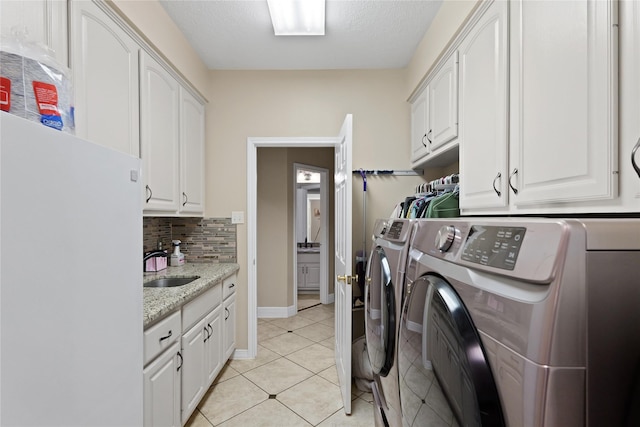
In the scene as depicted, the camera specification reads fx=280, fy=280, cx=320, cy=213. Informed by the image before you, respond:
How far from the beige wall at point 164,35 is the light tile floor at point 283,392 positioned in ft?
7.75

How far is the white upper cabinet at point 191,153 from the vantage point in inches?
83.5

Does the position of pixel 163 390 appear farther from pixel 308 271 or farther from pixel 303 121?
pixel 308 271

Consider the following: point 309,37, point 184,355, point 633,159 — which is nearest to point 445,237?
point 633,159

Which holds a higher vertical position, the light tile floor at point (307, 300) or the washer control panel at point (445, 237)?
the washer control panel at point (445, 237)

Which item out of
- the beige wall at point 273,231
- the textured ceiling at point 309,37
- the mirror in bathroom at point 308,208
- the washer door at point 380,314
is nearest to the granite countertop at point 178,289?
the washer door at point 380,314

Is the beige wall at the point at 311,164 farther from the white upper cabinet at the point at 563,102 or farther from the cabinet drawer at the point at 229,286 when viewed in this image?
the white upper cabinet at the point at 563,102

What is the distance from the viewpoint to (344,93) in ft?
8.18

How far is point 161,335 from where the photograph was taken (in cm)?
136

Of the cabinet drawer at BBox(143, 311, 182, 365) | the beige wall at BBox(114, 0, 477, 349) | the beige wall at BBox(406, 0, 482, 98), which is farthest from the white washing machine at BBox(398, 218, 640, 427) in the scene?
the beige wall at BBox(114, 0, 477, 349)

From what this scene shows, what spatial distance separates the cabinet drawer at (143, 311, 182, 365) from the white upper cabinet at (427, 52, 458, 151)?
1830mm

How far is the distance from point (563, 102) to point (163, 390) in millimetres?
2020

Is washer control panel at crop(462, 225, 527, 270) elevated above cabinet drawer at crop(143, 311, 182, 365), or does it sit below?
above

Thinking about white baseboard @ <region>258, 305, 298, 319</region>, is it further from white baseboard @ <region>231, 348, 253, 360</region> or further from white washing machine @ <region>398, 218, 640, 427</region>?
white washing machine @ <region>398, 218, 640, 427</region>

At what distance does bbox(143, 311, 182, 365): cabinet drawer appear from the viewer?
49.2 inches
